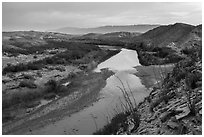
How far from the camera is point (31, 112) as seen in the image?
14.8 metres

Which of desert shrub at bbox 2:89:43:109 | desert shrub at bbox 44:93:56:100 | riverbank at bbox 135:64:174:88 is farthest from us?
riverbank at bbox 135:64:174:88

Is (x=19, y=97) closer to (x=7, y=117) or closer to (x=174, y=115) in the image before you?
(x=7, y=117)

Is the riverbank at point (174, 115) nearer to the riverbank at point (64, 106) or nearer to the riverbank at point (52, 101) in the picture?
the riverbank at point (64, 106)

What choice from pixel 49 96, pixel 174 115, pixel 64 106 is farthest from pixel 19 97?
pixel 174 115

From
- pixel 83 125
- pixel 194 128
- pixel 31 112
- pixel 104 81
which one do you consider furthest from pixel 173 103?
pixel 104 81

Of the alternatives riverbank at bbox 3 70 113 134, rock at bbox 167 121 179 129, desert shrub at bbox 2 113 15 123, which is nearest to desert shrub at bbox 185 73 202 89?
rock at bbox 167 121 179 129

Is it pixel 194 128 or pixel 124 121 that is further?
pixel 124 121

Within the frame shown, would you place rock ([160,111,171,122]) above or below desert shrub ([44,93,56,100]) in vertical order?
above

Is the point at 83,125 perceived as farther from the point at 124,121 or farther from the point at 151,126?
the point at 151,126

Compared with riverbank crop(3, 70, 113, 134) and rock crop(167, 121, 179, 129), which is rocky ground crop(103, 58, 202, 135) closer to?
rock crop(167, 121, 179, 129)

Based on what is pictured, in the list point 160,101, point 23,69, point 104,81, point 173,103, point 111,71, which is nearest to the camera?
point 173,103

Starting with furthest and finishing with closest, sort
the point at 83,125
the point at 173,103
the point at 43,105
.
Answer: the point at 43,105 → the point at 83,125 → the point at 173,103

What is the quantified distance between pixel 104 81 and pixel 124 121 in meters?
12.4

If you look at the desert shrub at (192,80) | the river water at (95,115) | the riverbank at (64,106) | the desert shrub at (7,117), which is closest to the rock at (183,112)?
the desert shrub at (192,80)
